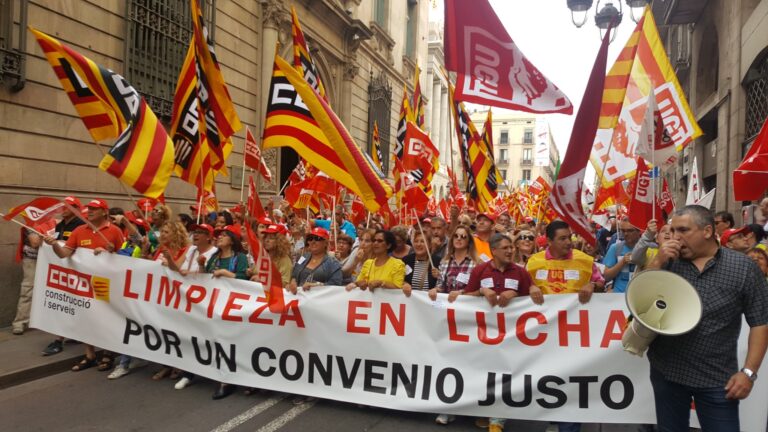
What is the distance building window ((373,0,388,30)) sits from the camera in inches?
980

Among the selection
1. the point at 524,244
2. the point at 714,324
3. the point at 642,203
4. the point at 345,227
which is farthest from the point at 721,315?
the point at 345,227

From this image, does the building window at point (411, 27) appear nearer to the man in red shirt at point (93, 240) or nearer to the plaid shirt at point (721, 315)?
the man in red shirt at point (93, 240)

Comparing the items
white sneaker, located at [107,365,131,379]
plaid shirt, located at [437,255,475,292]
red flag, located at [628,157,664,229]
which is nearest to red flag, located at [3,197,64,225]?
white sneaker, located at [107,365,131,379]

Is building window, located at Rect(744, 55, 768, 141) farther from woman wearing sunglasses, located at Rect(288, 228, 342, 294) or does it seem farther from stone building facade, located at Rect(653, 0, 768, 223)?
woman wearing sunglasses, located at Rect(288, 228, 342, 294)

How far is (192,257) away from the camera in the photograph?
5531mm

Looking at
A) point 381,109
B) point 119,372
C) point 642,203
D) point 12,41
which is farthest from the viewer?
point 381,109

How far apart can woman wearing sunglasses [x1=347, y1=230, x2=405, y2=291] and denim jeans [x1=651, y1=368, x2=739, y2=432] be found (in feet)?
7.74

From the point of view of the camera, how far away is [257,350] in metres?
4.90

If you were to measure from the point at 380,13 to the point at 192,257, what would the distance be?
74.9 ft

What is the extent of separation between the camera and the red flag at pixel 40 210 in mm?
5652

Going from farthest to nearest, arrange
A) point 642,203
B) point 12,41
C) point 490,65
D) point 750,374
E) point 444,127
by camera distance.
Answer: point 444,127
point 12,41
point 642,203
point 490,65
point 750,374

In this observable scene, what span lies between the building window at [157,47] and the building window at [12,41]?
2.39 m

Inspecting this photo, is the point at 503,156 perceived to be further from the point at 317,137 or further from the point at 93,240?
the point at 93,240

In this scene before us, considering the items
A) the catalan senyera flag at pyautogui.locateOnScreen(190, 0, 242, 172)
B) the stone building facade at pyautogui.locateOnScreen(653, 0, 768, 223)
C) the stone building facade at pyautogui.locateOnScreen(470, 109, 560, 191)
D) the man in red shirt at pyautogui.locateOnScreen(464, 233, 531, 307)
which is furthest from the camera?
the stone building facade at pyautogui.locateOnScreen(470, 109, 560, 191)
